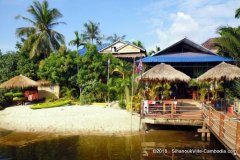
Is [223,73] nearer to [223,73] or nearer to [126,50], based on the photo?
[223,73]

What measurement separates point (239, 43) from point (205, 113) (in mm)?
8312

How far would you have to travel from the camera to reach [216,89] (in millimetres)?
19219

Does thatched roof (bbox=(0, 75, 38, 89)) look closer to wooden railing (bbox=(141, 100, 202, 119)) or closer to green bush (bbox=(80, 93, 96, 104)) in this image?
green bush (bbox=(80, 93, 96, 104))

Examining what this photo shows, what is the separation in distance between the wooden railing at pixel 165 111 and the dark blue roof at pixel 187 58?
20.9 ft

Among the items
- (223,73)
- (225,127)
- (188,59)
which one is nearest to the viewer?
(225,127)

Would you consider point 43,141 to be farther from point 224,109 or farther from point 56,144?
point 224,109

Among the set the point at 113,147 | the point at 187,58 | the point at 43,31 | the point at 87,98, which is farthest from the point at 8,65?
the point at 113,147

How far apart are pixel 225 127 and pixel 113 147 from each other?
197 inches

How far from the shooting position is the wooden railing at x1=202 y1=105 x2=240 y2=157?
9219mm

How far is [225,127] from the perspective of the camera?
11711mm

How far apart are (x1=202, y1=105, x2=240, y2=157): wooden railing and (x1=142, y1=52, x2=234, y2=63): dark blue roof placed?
744 centimetres

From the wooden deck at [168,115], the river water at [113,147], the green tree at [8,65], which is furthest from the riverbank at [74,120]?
the green tree at [8,65]

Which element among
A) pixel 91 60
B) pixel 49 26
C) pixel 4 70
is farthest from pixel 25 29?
pixel 91 60

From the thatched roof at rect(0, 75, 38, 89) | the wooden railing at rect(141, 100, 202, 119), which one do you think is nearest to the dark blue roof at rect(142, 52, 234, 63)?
the wooden railing at rect(141, 100, 202, 119)
